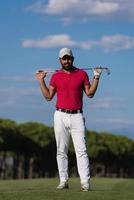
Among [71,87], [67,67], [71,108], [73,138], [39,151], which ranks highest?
[39,151]

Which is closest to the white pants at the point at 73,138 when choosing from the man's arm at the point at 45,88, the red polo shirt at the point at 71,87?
the red polo shirt at the point at 71,87

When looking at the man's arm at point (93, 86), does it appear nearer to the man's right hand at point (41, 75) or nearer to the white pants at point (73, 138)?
the white pants at point (73, 138)

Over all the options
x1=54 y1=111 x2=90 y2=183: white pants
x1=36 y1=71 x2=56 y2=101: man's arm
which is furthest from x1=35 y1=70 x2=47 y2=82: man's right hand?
x1=54 y1=111 x2=90 y2=183: white pants

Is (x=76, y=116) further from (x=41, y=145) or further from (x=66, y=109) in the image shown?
(x=41, y=145)

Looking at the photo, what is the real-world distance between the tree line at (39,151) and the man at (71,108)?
62693 mm

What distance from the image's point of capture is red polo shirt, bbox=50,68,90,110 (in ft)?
47.6

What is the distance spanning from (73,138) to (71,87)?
103 cm

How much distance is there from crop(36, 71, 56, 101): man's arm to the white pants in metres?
0.40

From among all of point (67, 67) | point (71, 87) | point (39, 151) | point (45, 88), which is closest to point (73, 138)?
point (71, 87)

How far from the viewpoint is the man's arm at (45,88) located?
14.9 metres

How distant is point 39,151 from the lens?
9244 cm

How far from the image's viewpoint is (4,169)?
9719 centimetres

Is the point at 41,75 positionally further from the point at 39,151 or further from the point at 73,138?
the point at 39,151

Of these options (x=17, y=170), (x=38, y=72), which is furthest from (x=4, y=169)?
(x=38, y=72)
